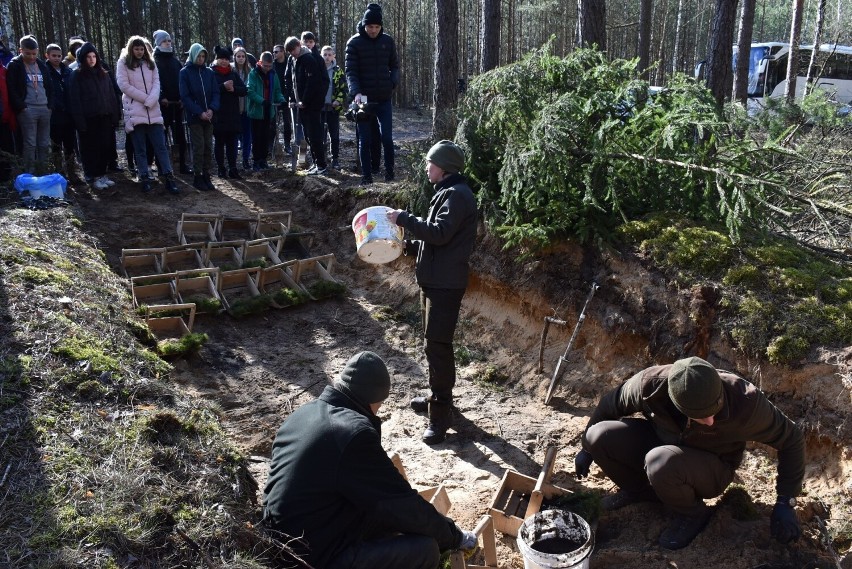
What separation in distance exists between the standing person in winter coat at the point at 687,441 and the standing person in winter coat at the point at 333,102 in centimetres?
775

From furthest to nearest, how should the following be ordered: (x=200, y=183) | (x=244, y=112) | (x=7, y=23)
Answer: (x=7, y=23)
(x=244, y=112)
(x=200, y=183)

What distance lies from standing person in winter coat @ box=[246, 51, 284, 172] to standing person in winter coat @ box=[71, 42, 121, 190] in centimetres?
211

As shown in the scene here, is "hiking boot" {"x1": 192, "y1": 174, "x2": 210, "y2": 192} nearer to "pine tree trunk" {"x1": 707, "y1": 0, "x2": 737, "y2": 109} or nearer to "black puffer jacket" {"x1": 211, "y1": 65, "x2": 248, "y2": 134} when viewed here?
"black puffer jacket" {"x1": 211, "y1": 65, "x2": 248, "y2": 134}

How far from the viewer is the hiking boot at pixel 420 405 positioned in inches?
229

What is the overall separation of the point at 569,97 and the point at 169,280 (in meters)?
A: 4.58

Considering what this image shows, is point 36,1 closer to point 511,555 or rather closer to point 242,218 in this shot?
point 242,218

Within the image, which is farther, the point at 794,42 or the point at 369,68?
the point at 794,42

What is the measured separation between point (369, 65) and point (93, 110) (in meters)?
3.97

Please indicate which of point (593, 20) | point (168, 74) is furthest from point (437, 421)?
point (168, 74)

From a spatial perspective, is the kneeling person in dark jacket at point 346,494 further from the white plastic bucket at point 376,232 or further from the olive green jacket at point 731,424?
the white plastic bucket at point 376,232

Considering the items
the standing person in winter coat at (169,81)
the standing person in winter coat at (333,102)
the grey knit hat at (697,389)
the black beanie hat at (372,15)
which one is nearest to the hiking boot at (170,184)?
the standing person in winter coat at (169,81)

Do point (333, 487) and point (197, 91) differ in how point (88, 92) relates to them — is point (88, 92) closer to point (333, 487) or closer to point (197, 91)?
point (197, 91)

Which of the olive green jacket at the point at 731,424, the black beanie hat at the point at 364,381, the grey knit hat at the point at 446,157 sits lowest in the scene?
the olive green jacket at the point at 731,424

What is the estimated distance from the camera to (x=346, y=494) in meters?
3.13
